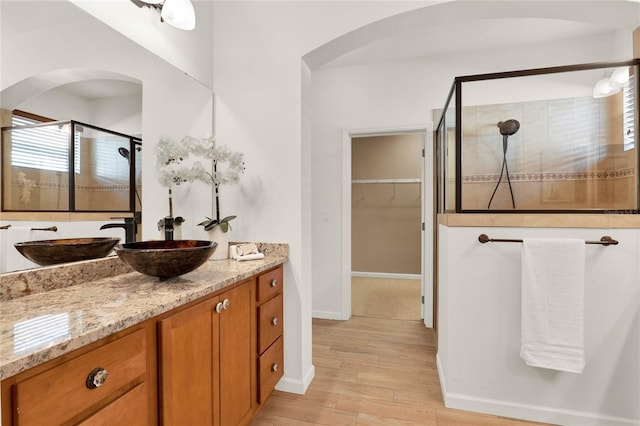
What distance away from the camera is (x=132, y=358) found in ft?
3.16

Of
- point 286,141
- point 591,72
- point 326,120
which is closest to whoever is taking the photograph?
point 591,72

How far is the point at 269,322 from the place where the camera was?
6.19ft

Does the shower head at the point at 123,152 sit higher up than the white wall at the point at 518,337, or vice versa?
→ the shower head at the point at 123,152

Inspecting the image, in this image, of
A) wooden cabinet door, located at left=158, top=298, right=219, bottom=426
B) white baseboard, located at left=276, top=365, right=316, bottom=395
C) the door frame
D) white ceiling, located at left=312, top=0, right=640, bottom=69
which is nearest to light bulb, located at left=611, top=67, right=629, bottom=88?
white ceiling, located at left=312, top=0, right=640, bottom=69

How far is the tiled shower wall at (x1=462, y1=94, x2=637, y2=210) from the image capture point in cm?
185

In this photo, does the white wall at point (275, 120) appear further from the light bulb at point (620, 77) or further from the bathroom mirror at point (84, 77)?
the light bulb at point (620, 77)

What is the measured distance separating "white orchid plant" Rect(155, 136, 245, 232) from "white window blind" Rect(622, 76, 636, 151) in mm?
2245

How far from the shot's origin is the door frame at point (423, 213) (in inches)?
128

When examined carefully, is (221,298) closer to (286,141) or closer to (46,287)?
(46,287)

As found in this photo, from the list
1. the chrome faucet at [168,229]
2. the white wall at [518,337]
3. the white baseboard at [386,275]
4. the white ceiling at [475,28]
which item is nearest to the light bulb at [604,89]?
the white ceiling at [475,28]

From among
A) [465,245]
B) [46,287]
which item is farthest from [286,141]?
[46,287]

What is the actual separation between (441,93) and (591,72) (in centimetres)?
147

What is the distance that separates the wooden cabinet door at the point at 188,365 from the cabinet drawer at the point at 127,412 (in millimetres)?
68

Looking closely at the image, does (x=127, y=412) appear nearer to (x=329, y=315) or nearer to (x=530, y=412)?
(x=530, y=412)
